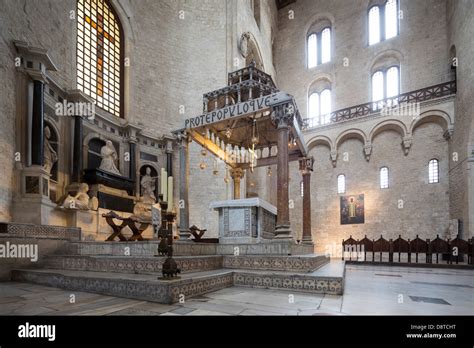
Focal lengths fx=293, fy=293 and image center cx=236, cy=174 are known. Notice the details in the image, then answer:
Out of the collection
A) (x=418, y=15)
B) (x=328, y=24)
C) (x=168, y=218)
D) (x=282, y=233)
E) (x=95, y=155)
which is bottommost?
(x=282, y=233)

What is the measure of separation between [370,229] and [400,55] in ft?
35.9

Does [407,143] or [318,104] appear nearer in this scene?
[407,143]

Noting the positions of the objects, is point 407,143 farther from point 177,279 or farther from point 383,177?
point 177,279

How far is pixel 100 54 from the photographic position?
1243 centimetres

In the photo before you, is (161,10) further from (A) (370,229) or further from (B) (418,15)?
(A) (370,229)

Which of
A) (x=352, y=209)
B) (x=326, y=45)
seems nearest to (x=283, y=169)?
(x=352, y=209)

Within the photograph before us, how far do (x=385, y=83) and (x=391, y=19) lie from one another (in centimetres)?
435

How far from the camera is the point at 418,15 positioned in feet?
58.9

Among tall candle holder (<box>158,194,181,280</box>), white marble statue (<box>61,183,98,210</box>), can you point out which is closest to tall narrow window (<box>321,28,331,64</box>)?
white marble statue (<box>61,183,98,210</box>)

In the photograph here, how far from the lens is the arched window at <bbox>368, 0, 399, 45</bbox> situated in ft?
62.4

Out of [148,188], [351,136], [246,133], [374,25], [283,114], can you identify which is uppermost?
Result: [374,25]

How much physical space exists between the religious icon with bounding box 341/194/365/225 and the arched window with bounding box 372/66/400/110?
632cm

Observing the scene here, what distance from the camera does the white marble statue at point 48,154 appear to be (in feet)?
28.6
